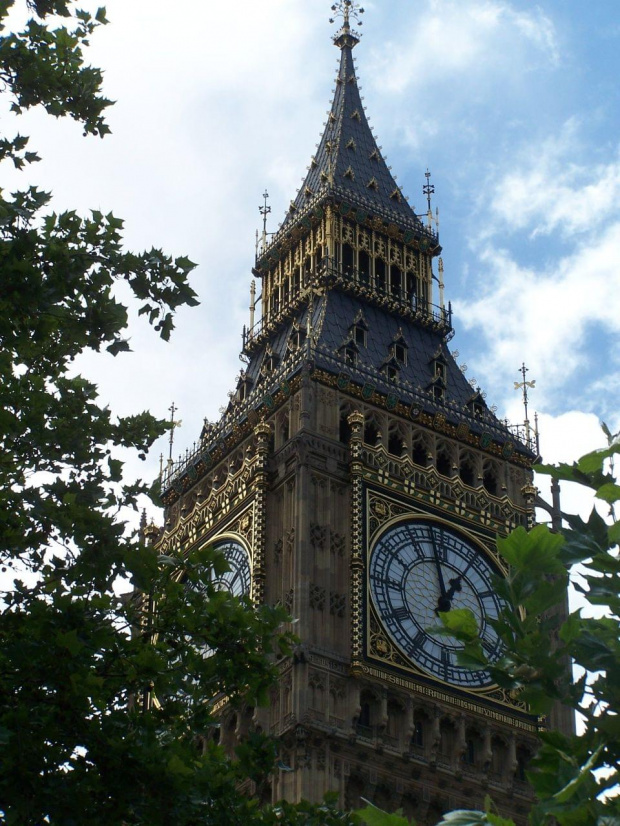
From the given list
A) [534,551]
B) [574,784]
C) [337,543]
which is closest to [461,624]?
[534,551]

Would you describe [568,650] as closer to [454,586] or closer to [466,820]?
[466,820]

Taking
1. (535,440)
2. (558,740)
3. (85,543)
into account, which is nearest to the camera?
(558,740)

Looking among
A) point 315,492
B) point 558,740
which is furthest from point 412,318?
point 558,740

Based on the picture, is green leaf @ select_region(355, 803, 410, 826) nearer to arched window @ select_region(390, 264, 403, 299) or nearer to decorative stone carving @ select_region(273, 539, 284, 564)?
decorative stone carving @ select_region(273, 539, 284, 564)

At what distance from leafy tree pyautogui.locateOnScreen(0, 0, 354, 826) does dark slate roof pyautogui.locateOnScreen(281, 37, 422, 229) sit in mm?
41533

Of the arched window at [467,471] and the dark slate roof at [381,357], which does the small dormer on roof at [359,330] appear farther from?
the arched window at [467,471]

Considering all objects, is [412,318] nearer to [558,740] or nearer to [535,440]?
[535,440]

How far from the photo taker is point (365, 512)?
177ft

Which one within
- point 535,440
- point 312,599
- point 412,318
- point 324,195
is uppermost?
point 324,195

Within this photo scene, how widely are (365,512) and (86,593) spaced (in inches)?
1240

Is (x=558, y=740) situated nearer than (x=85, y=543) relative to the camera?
Yes

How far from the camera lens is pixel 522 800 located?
5188cm

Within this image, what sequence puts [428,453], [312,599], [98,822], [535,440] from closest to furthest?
[98,822] → [312,599] → [428,453] → [535,440]

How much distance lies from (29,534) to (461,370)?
4202 centimetres
